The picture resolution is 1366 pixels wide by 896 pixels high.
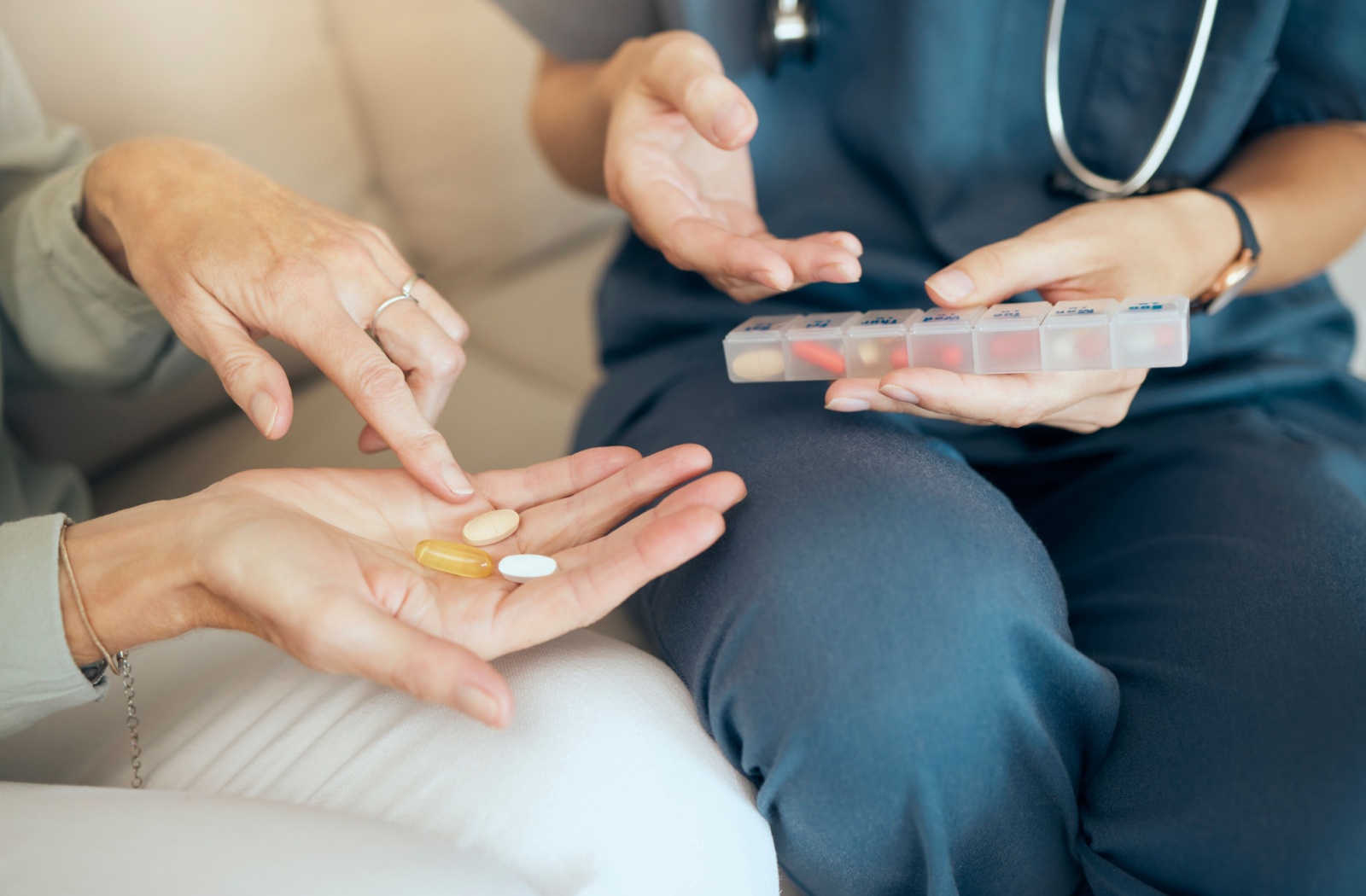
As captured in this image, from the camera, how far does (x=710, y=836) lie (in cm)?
Result: 52

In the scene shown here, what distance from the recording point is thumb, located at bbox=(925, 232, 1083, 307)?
0.60 metres

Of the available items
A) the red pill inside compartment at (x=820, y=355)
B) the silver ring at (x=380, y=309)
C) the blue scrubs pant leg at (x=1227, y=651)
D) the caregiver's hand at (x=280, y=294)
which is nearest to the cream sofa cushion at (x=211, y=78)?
the caregiver's hand at (x=280, y=294)

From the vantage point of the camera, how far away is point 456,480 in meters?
0.63

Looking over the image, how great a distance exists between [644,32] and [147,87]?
55 cm

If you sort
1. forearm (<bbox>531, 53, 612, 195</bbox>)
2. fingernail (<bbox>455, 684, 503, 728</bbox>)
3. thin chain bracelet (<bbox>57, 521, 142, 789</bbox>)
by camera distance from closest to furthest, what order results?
1. fingernail (<bbox>455, 684, 503, 728</bbox>)
2. thin chain bracelet (<bbox>57, 521, 142, 789</bbox>)
3. forearm (<bbox>531, 53, 612, 195</bbox>)

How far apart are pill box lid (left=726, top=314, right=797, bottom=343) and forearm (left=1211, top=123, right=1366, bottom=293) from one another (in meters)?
0.39

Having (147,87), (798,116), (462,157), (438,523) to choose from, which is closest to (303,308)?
(438,523)

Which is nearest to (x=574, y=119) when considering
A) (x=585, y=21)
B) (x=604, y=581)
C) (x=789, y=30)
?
(x=585, y=21)

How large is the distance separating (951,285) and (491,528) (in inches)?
13.5

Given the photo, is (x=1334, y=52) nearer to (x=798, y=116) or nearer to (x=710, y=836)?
(x=798, y=116)

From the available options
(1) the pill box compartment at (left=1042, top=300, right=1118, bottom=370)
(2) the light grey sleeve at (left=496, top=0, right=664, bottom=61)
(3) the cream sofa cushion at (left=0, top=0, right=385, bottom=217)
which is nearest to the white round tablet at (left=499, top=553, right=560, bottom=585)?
(1) the pill box compartment at (left=1042, top=300, right=1118, bottom=370)

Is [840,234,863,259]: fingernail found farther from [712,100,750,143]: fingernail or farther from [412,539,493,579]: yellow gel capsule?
[412,539,493,579]: yellow gel capsule

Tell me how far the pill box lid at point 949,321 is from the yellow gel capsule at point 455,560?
32 cm

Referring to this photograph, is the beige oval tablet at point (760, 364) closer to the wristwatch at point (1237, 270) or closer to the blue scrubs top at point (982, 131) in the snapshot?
the blue scrubs top at point (982, 131)
